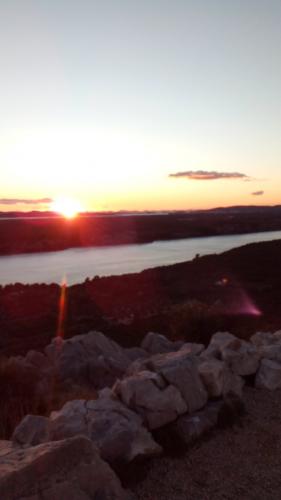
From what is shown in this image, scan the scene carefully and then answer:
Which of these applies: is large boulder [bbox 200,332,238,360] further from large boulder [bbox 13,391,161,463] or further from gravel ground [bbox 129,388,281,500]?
large boulder [bbox 13,391,161,463]

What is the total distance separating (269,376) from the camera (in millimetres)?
8383

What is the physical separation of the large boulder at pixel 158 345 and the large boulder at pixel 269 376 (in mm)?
3836

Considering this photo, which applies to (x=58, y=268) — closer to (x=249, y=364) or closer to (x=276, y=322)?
(x=276, y=322)

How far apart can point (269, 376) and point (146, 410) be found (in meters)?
2.79

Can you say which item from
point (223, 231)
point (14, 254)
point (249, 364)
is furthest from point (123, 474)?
point (223, 231)

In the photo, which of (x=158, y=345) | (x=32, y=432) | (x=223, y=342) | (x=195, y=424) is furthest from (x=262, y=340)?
(x=32, y=432)

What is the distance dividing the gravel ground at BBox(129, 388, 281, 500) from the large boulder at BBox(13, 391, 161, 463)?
0.29 m

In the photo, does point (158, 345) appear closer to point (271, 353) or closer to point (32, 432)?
point (271, 353)

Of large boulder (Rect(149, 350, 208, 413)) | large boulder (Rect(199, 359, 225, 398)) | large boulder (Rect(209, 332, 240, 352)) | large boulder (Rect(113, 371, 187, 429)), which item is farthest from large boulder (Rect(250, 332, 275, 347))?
large boulder (Rect(113, 371, 187, 429))

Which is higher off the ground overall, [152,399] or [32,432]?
[152,399]

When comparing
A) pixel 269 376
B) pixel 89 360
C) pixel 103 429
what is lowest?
pixel 89 360

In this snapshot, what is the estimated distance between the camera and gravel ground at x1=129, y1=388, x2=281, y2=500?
536cm

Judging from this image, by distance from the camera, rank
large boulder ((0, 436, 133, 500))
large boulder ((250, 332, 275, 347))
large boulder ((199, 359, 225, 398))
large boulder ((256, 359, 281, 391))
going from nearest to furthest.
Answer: large boulder ((0, 436, 133, 500)) < large boulder ((199, 359, 225, 398)) < large boulder ((256, 359, 281, 391)) < large boulder ((250, 332, 275, 347))

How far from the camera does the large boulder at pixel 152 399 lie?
6.44 metres
